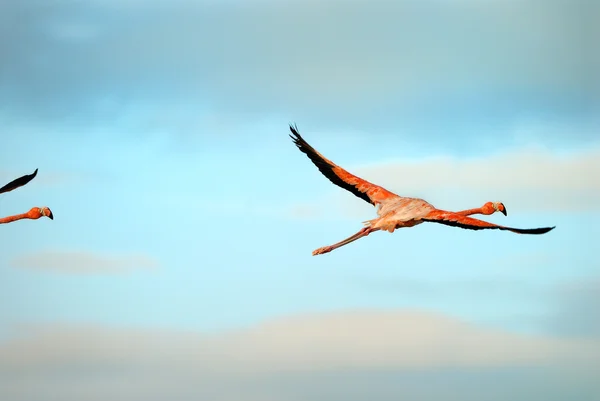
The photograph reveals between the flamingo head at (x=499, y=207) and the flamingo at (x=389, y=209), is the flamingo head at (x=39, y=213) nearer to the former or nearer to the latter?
the flamingo at (x=389, y=209)

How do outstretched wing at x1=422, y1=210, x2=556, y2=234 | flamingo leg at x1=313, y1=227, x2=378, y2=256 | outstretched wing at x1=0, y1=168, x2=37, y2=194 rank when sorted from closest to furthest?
outstretched wing at x1=422, y1=210, x2=556, y2=234 < flamingo leg at x1=313, y1=227, x2=378, y2=256 < outstretched wing at x1=0, y1=168, x2=37, y2=194

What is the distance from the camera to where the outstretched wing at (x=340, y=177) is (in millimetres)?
52500

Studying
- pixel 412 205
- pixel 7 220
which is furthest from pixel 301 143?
pixel 7 220

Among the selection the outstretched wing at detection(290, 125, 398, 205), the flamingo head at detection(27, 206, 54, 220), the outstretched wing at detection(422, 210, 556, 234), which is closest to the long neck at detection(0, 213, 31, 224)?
the flamingo head at detection(27, 206, 54, 220)

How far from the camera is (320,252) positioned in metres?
51.2

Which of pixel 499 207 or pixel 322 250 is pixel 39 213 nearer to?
pixel 322 250

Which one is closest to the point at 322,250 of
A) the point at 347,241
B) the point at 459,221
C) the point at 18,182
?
the point at 347,241

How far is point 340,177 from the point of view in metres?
53.2

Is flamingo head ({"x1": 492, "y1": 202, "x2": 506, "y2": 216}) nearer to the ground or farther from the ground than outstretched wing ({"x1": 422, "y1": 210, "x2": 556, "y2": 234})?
farther from the ground

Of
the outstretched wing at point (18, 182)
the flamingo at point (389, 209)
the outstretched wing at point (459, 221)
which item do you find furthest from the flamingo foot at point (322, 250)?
the outstretched wing at point (18, 182)

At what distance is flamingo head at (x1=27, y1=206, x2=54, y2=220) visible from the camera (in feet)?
186

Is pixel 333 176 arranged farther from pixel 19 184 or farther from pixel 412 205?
pixel 19 184

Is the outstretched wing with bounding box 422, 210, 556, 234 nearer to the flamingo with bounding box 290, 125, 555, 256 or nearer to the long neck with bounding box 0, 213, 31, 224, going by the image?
the flamingo with bounding box 290, 125, 555, 256

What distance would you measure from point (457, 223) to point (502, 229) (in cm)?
178
